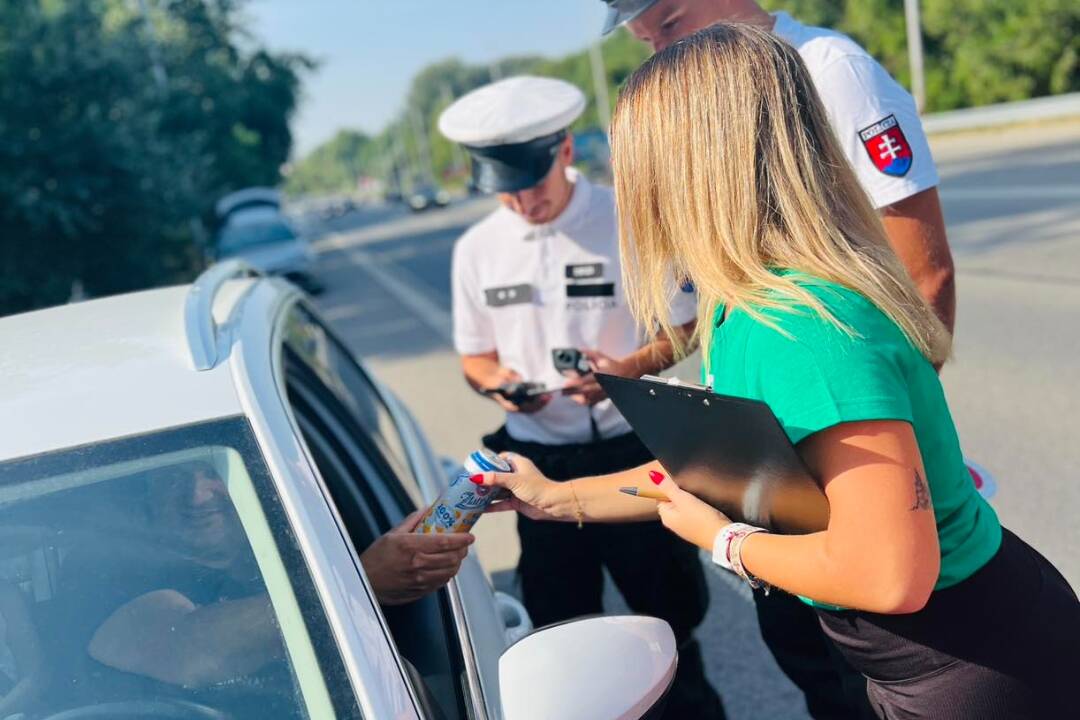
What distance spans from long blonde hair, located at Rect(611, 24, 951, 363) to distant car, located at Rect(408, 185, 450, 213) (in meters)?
51.8

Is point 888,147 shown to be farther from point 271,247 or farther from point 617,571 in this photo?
point 271,247

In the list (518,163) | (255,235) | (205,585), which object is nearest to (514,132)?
(518,163)

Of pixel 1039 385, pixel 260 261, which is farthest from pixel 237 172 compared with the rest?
pixel 1039 385

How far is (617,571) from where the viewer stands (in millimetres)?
2711

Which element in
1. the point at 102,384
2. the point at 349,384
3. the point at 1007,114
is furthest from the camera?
the point at 1007,114

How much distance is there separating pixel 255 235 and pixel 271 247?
0.82 metres

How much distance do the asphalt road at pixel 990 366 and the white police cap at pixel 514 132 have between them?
175cm

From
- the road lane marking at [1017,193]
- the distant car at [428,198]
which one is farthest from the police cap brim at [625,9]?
the distant car at [428,198]

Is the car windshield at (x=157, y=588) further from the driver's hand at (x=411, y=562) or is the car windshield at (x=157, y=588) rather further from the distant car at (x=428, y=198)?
the distant car at (x=428, y=198)

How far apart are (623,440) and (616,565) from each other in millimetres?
346

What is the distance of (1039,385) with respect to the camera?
5566 mm

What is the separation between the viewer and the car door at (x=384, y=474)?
6.04ft

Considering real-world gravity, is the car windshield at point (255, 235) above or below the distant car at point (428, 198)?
above

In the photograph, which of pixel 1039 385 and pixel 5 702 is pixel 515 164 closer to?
pixel 5 702
